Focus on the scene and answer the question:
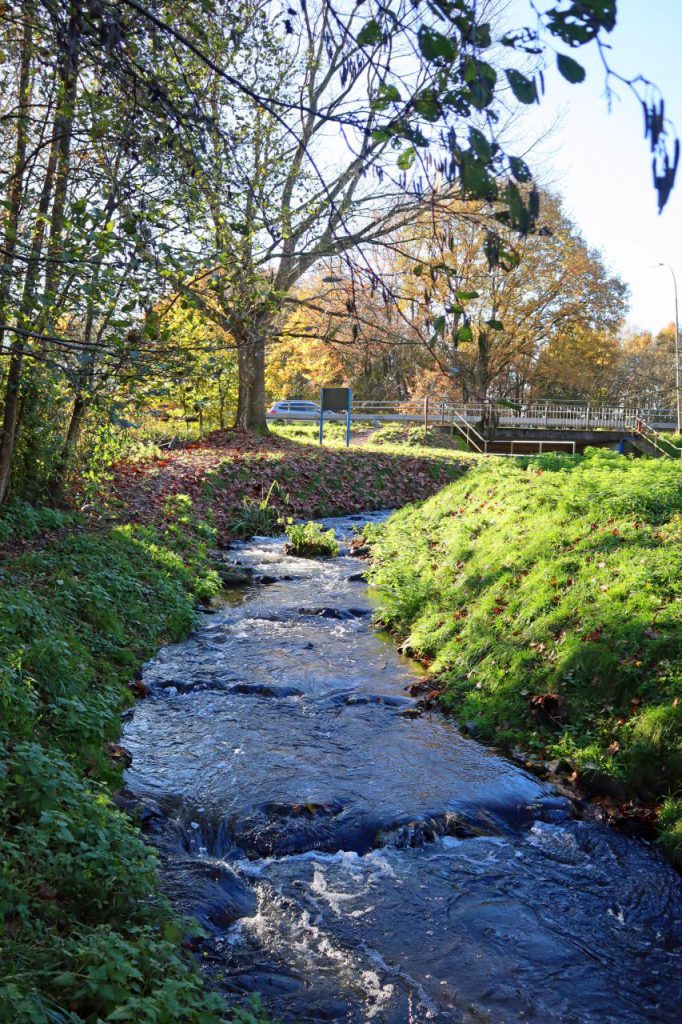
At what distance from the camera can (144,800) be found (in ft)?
17.9

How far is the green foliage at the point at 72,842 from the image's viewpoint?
3088mm

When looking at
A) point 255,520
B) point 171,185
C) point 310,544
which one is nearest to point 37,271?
point 171,185

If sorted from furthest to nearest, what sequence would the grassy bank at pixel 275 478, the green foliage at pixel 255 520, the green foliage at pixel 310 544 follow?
the green foliage at pixel 255 520, the grassy bank at pixel 275 478, the green foliage at pixel 310 544

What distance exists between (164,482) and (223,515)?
51.2 inches

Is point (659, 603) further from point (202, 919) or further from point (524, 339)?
point (524, 339)

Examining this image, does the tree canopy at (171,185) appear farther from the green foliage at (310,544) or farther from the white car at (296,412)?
→ the white car at (296,412)

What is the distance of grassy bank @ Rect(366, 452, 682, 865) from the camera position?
6.02 m

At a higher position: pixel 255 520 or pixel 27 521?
pixel 27 521

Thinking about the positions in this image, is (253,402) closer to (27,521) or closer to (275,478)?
(275,478)

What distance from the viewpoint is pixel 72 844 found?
157 inches

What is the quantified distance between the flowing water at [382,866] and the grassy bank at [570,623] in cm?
47

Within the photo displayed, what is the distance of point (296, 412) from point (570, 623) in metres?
35.1

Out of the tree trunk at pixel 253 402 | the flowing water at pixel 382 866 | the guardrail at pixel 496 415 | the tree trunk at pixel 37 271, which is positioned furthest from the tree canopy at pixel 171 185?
the guardrail at pixel 496 415

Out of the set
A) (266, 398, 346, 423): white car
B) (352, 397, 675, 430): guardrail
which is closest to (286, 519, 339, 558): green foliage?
(352, 397, 675, 430): guardrail
